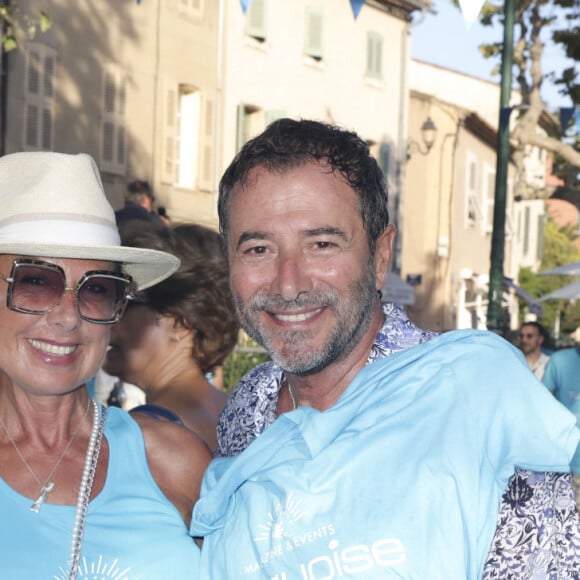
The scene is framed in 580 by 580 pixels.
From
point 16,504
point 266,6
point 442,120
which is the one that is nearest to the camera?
point 16,504

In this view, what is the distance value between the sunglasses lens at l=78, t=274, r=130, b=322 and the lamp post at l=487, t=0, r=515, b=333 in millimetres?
11267

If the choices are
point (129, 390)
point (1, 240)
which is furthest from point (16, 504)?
point (129, 390)

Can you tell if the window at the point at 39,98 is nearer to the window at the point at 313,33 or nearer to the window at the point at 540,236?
the window at the point at 313,33

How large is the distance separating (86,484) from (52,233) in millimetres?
621

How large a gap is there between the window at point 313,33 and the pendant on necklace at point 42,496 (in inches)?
836

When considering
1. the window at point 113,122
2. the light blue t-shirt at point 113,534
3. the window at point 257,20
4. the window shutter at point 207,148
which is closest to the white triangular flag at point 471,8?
the light blue t-shirt at point 113,534

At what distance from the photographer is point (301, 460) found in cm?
253

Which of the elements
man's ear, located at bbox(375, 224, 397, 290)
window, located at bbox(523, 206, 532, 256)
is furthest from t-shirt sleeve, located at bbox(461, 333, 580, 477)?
window, located at bbox(523, 206, 532, 256)

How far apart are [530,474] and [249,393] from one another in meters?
1.12

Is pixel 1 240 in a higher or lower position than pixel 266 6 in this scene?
lower

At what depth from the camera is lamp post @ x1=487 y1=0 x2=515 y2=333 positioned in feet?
45.6

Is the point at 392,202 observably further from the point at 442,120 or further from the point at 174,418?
the point at 174,418

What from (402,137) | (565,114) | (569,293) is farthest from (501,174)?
(402,137)

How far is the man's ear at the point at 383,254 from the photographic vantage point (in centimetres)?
306
